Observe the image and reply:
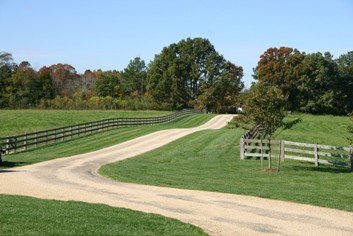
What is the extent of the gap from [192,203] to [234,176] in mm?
7104

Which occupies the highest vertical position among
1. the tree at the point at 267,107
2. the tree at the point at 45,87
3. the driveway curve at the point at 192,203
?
the tree at the point at 45,87

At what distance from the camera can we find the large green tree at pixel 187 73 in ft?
349

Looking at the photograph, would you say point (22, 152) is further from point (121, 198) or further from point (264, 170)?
point (121, 198)

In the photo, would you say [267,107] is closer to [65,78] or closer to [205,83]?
[205,83]

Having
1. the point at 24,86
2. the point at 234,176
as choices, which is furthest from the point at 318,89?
the point at 234,176

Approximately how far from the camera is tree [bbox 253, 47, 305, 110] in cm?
9331

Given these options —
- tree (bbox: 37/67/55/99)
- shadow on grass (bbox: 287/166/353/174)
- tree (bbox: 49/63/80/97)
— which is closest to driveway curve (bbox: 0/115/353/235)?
shadow on grass (bbox: 287/166/353/174)

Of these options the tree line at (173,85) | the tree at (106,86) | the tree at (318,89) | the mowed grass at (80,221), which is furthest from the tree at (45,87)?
the mowed grass at (80,221)

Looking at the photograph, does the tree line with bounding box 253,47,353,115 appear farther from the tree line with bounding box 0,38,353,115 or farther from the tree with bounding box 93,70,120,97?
the tree with bounding box 93,70,120,97

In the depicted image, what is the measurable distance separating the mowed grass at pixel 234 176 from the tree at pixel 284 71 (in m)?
62.8

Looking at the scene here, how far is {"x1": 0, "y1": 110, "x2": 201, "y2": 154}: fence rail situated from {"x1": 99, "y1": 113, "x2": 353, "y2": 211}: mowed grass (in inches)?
317

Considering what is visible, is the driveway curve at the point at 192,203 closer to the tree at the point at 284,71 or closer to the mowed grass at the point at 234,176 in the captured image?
the mowed grass at the point at 234,176

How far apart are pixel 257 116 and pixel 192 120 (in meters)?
45.9

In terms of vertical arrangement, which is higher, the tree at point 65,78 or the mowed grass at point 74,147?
the tree at point 65,78
